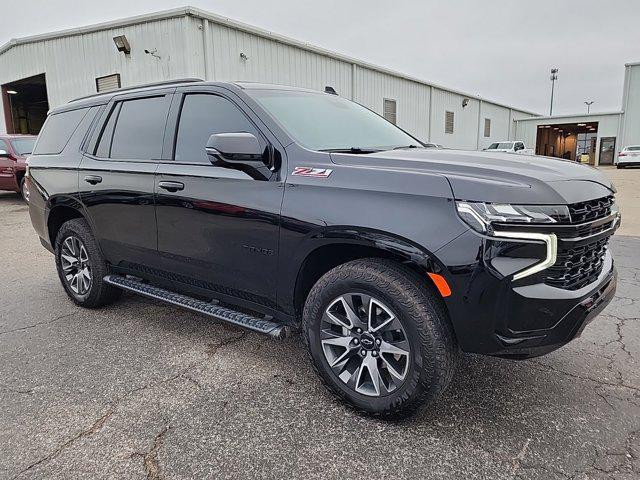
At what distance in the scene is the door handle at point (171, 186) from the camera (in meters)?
3.23

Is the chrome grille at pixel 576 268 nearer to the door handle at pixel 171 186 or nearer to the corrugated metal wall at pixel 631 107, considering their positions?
the door handle at pixel 171 186

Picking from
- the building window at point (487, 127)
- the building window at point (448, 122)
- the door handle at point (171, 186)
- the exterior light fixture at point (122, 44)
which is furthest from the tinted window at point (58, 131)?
the building window at point (487, 127)

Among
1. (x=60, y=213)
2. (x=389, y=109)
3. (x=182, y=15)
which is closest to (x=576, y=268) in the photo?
(x=60, y=213)

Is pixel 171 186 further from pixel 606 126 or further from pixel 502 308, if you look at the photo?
pixel 606 126

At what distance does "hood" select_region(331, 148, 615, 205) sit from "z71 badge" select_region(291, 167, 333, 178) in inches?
3.4

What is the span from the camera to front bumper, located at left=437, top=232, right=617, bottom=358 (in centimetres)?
211

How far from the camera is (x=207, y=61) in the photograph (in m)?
12.2

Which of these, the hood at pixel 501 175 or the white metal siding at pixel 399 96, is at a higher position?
the white metal siding at pixel 399 96

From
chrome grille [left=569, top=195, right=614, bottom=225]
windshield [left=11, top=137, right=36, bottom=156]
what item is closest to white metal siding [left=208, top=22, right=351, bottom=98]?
windshield [left=11, top=137, right=36, bottom=156]

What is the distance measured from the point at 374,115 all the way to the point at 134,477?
3112 millimetres

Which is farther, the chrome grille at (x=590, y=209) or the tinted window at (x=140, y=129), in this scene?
the tinted window at (x=140, y=129)

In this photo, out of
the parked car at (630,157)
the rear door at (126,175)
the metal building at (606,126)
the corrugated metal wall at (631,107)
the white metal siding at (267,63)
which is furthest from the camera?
the metal building at (606,126)

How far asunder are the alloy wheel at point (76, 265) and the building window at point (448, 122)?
25233 mm

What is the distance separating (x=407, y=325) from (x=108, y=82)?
1436cm
